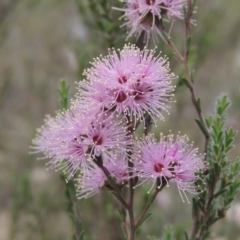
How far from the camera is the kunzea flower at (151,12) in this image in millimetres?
1968

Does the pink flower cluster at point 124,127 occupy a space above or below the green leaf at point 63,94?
below

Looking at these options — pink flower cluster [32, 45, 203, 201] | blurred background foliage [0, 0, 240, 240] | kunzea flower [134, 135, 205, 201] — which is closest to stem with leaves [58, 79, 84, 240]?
pink flower cluster [32, 45, 203, 201]

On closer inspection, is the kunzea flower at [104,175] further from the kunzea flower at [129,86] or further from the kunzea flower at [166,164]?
the kunzea flower at [129,86]

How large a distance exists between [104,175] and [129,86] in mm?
363

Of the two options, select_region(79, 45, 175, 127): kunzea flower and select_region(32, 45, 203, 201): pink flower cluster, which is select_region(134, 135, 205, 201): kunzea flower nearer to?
select_region(32, 45, 203, 201): pink flower cluster

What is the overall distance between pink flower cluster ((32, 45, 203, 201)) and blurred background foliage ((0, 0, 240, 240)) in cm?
93

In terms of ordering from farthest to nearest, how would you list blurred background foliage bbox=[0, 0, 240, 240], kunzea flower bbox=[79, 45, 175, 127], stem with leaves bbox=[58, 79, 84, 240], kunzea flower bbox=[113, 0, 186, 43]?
blurred background foliage bbox=[0, 0, 240, 240]
stem with leaves bbox=[58, 79, 84, 240]
kunzea flower bbox=[113, 0, 186, 43]
kunzea flower bbox=[79, 45, 175, 127]

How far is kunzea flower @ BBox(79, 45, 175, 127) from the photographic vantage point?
5.50ft

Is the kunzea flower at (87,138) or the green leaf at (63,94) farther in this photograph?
the green leaf at (63,94)

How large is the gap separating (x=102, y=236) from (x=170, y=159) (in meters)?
2.18

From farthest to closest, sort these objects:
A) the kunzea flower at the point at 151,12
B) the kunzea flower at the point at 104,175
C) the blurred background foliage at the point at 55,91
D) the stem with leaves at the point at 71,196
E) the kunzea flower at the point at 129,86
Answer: the blurred background foliage at the point at 55,91, the stem with leaves at the point at 71,196, the kunzea flower at the point at 151,12, the kunzea flower at the point at 104,175, the kunzea flower at the point at 129,86

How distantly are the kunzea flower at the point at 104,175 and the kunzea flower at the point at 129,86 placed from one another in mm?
170

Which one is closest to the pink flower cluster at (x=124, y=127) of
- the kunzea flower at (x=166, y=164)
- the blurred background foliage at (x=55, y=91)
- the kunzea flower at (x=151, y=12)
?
the kunzea flower at (x=166, y=164)

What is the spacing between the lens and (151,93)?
173cm
